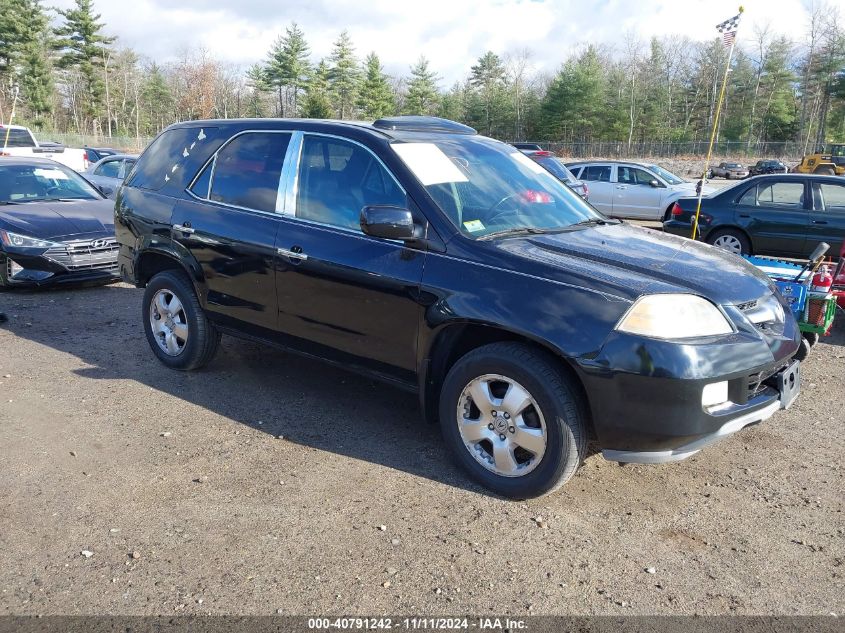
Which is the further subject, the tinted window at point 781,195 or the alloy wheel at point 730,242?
the alloy wheel at point 730,242

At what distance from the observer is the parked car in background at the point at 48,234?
790cm

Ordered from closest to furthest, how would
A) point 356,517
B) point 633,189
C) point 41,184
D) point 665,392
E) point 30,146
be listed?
point 665,392
point 356,517
point 41,184
point 633,189
point 30,146

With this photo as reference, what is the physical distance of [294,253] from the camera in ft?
14.3

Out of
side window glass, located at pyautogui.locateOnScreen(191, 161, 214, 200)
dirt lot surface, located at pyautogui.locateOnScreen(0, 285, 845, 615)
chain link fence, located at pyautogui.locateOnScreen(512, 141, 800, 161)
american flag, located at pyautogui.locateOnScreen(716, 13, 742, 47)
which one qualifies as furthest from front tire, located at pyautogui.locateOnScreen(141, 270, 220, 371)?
chain link fence, located at pyautogui.locateOnScreen(512, 141, 800, 161)

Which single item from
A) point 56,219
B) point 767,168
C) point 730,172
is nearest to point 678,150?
point 730,172

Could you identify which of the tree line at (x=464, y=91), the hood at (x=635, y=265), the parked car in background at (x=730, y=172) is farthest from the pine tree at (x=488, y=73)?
the hood at (x=635, y=265)

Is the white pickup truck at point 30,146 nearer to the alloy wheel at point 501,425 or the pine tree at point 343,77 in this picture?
the alloy wheel at point 501,425

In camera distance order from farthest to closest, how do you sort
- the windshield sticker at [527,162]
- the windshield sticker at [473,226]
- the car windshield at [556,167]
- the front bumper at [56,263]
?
the car windshield at [556,167], the front bumper at [56,263], the windshield sticker at [527,162], the windshield sticker at [473,226]

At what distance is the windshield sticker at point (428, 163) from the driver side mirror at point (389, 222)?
33 cm

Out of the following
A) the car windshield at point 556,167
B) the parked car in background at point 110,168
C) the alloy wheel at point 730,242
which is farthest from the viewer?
the parked car in background at point 110,168

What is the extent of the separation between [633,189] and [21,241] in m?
13.6

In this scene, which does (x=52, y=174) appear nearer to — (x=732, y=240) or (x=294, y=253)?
(x=294, y=253)

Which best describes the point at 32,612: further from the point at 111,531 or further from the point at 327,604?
the point at 327,604

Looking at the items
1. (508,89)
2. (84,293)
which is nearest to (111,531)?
(84,293)
